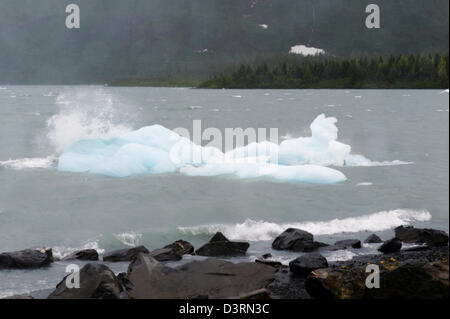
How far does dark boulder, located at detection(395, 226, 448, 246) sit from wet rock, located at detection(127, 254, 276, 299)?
442 cm

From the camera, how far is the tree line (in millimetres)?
114250

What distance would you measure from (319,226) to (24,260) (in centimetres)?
778

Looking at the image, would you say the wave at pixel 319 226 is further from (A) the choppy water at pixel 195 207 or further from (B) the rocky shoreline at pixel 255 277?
(B) the rocky shoreline at pixel 255 277

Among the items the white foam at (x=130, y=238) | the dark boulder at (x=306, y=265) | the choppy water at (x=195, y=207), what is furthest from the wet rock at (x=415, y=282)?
the white foam at (x=130, y=238)

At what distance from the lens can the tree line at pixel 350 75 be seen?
114 metres

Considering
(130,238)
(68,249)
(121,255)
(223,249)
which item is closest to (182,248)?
(223,249)

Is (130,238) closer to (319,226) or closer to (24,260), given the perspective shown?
(24,260)

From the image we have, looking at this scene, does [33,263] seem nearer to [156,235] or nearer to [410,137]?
[156,235]

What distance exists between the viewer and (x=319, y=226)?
581 inches

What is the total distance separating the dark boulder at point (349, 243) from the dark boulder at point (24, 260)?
6.37 m

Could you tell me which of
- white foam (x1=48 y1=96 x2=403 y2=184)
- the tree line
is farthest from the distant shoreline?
white foam (x1=48 y1=96 x2=403 y2=184)

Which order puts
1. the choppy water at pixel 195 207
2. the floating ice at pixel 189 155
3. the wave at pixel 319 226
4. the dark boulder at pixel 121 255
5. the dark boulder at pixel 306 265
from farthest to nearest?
the floating ice at pixel 189 155
the wave at pixel 319 226
the choppy water at pixel 195 207
the dark boulder at pixel 121 255
the dark boulder at pixel 306 265

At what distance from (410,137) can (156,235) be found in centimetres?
2859

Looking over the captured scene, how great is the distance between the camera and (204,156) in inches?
947
